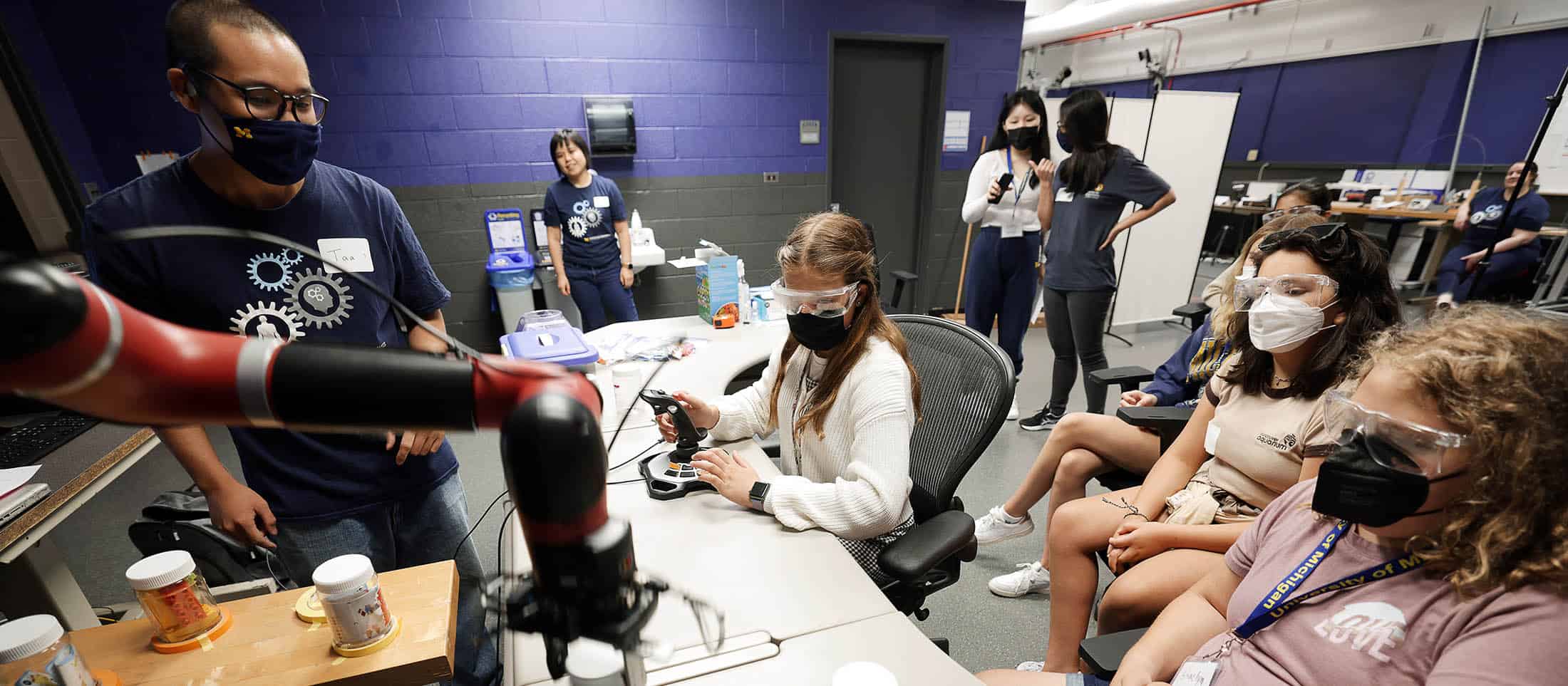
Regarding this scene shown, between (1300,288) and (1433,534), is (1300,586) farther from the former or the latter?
(1300,288)

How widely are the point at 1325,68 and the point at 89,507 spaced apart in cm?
1072

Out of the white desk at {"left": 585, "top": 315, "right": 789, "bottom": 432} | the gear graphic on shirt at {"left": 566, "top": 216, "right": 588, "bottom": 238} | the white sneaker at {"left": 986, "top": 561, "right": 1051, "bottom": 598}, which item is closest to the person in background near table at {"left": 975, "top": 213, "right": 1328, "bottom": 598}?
the white sneaker at {"left": 986, "top": 561, "right": 1051, "bottom": 598}

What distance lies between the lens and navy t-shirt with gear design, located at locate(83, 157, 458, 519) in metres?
1.02

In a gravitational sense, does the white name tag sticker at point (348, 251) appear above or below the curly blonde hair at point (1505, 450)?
above

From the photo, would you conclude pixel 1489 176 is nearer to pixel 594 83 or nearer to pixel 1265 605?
pixel 1265 605

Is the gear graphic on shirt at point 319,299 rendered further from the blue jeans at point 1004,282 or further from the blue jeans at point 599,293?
the blue jeans at point 1004,282

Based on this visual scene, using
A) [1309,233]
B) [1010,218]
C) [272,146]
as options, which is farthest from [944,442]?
[1010,218]

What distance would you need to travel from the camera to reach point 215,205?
3.48 feet

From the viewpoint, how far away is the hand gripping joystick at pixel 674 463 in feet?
4.44

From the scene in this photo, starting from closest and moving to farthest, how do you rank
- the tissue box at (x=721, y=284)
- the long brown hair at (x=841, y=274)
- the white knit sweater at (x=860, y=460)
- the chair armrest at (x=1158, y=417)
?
the white knit sweater at (x=860, y=460) < the long brown hair at (x=841, y=274) < the chair armrest at (x=1158, y=417) < the tissue box at (x=721, y=284)

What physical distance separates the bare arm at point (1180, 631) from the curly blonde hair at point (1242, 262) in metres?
0.75

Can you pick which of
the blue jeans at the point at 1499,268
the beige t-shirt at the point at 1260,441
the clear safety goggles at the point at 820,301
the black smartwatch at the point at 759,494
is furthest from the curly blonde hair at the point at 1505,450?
the blue jeans at the point at 1499,268

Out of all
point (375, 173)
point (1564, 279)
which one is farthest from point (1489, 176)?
point (375, 173)

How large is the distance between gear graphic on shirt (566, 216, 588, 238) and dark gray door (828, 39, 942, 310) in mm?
1923
